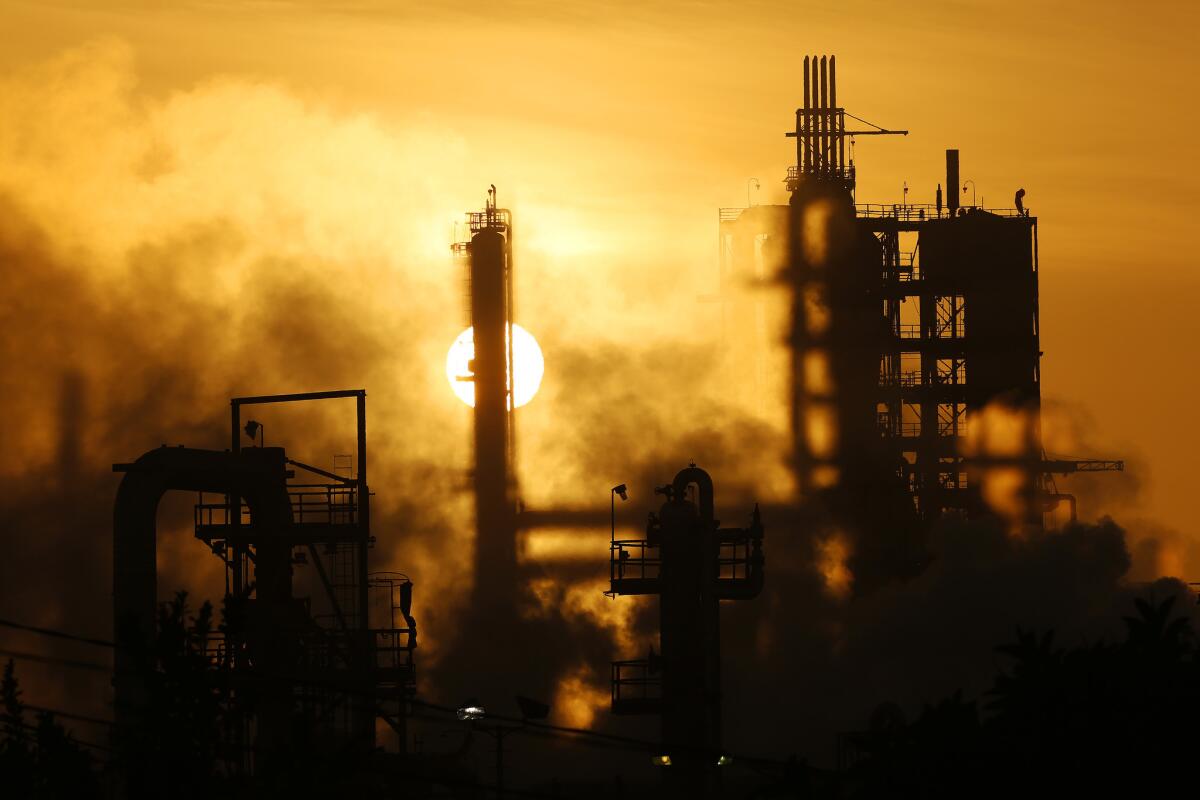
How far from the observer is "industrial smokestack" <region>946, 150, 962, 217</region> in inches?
3150

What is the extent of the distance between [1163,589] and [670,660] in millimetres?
24333

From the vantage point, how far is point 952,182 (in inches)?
3206

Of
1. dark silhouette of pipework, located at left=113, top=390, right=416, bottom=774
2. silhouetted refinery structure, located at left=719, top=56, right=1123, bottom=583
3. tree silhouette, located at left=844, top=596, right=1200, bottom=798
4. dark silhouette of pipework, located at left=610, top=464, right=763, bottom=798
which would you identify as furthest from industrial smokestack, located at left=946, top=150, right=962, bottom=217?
tree silhouette, located at left=844, top=596, right=1200, bottom=798

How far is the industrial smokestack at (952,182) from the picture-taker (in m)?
80.0

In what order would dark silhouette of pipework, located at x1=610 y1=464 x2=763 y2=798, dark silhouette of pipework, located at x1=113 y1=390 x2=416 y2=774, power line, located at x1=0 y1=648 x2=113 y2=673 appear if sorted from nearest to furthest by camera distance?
power line, located at x1=0 y1=648 x2=113 y2=673
dark silhouette of pipework, located at x1=113 y1=390 x2=416 y2=774
dark silhouette of pipework, located at x1=610 y1=464 x2=763 y2=798

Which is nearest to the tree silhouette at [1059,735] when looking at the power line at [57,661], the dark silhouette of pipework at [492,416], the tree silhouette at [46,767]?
the power line at [57,661]

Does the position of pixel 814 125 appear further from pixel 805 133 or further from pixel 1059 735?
pixel 1059 735

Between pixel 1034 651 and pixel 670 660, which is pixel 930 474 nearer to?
pixel 670 660

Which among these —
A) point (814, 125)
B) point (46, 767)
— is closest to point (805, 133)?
point (814, 125)

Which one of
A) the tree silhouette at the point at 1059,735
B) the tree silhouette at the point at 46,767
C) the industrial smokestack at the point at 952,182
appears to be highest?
the industrial smokestack at the point at 952,182

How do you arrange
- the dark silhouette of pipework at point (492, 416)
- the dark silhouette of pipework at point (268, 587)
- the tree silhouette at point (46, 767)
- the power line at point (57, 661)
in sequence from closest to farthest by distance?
the tree silhouette at point (46, 767) → the power line at point (57, 661) → the dark silhouette of pipework at point (268, 587) → the dark silhouette of pipework at point (492, 416)

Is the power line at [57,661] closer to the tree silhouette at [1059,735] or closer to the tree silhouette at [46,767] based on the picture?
the tree silhouette at [46,767]

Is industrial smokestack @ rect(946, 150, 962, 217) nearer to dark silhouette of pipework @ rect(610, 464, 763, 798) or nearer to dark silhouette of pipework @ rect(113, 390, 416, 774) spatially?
dark silhouette of pipework @ rect(610, 464, 763, 798)

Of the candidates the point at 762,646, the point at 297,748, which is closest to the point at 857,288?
the point at 762,646
